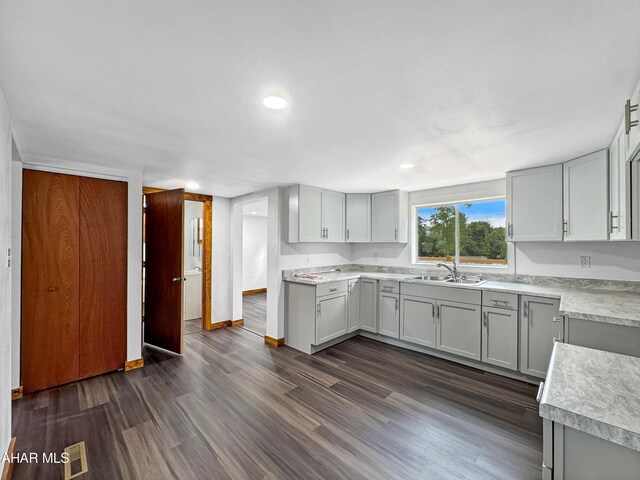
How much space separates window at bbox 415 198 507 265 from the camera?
370 centimetres

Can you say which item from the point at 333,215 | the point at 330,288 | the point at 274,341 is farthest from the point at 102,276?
the point at 333,215

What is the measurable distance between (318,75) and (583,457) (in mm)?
1682

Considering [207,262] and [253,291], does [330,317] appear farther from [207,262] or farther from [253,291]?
[253,291]

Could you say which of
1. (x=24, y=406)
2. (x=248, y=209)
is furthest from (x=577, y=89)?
(x=248, y=209)

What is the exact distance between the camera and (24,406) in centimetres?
244

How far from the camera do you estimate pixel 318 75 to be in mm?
1354

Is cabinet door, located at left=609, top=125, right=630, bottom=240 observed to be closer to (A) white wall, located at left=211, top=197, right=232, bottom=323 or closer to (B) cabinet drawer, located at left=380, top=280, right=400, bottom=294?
(B) cabinet drawer, located at left=380, top=280, right=400, bottom=294

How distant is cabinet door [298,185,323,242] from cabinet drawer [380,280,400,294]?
108 centimetres

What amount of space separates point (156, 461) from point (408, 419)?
5.91ft

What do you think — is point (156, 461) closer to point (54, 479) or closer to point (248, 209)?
point (54, 479)

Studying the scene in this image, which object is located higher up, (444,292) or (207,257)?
(207,257)

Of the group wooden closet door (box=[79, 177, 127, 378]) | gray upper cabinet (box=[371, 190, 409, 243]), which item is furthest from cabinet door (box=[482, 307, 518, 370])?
wooden closet door (box=[79, 177, 127, 378])

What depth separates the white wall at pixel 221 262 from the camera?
4.65 meters

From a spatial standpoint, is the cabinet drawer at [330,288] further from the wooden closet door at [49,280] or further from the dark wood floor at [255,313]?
the wooden closet door at [49,280]
